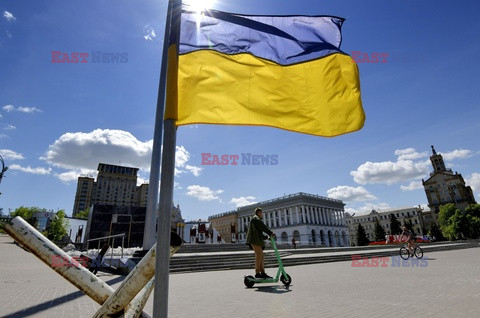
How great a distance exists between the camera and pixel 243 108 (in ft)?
11.1

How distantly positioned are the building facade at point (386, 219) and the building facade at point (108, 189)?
118 metres

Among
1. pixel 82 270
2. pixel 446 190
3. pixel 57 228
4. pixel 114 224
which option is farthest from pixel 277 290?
pixel 446 190

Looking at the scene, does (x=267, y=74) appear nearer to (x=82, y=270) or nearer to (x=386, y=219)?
(x=82, y=270)

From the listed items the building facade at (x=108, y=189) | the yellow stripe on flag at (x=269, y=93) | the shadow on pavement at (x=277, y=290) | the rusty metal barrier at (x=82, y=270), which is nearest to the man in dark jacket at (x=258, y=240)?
the shadow on pavement at (x=277, y=290)

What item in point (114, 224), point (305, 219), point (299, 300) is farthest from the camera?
point (305, 219)

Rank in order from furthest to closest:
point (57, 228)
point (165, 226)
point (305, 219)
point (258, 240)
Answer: point (305, 219), point (57, 228), point (258, 240), point (165, 226)

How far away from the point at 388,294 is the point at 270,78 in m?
5.28

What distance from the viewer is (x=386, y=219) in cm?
13100

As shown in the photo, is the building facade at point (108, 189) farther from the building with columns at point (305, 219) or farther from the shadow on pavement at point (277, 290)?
the shadow on pavement at point (277, 290)

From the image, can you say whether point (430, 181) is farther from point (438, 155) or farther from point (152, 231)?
point (152, 231)

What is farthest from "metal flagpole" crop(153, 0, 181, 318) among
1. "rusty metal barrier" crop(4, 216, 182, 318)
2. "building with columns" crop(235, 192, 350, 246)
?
"building with columns" crop(235, 192, 350, 246)

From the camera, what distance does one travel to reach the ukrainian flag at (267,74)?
3.27 m

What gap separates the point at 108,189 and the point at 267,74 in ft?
545

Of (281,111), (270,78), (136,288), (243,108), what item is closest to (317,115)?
(281,111)
